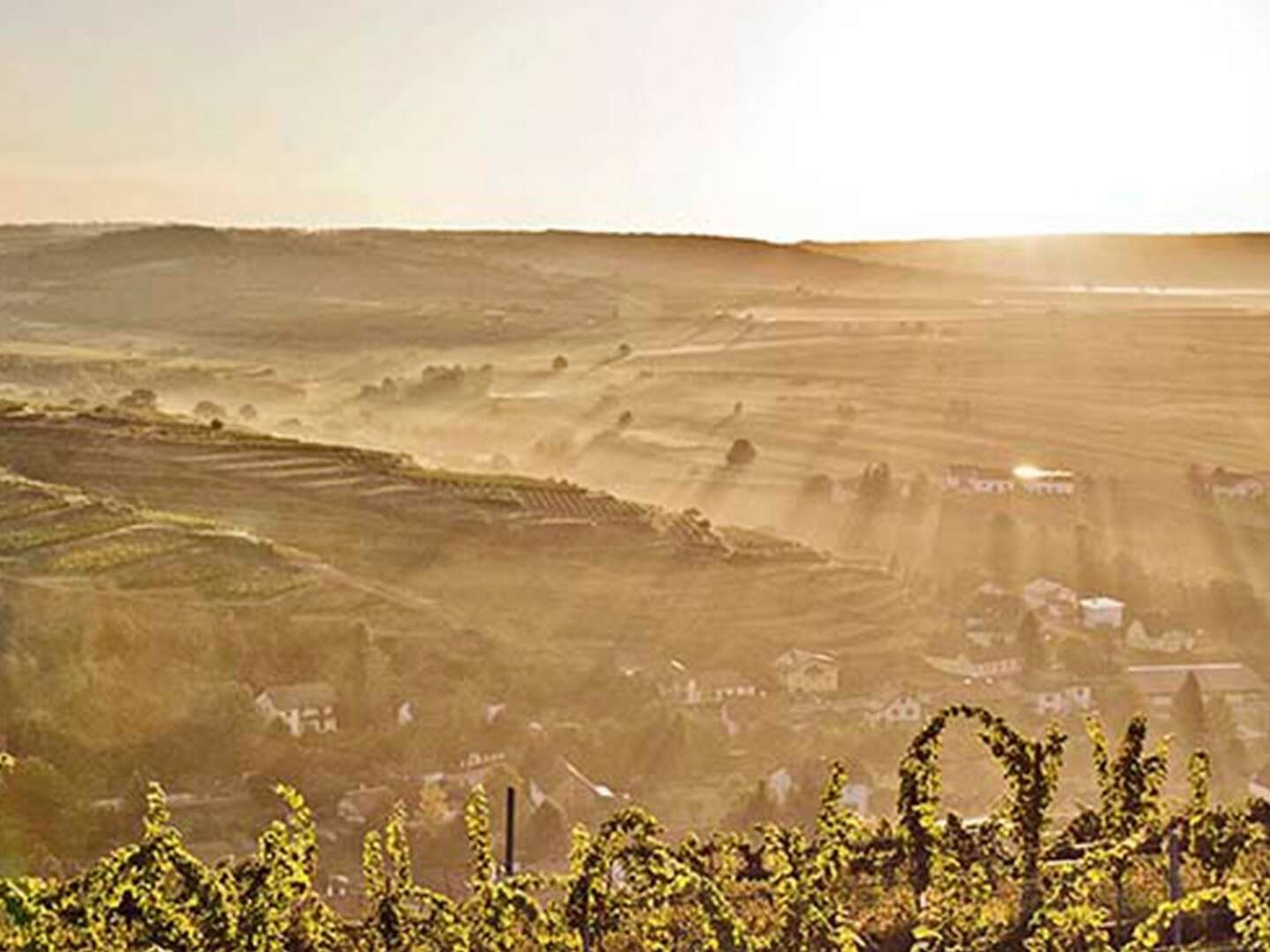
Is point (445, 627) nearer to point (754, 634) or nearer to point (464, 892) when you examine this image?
point (754, 634)

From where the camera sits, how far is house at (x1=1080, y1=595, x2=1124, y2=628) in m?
37.9

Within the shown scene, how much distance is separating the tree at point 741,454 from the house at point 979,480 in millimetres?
8416

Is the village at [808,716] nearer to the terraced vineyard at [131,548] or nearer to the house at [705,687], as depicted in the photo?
the house at [705,687]

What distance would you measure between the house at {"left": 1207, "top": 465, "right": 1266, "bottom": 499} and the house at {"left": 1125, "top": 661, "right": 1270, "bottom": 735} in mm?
19629

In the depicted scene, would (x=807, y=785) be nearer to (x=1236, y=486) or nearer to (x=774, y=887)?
(x=774, y=887)

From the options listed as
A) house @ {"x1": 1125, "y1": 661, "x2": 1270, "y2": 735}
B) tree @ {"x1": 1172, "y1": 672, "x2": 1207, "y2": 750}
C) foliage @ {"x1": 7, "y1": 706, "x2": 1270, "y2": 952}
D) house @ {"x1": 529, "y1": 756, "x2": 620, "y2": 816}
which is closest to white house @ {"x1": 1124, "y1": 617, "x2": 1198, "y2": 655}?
house @ {"x1": 1125, "y1": 661, "x2": 1270, "y2": 735}

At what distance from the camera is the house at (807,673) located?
33906mm

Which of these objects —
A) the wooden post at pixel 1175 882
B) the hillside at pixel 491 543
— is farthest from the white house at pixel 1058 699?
the wooden post at pixel 1175 882

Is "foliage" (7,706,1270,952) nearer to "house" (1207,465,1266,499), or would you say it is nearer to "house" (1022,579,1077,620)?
"house" (1022,579,1077,620)

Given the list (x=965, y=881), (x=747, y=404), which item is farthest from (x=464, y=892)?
(x=747, y=404)

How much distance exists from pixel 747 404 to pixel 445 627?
43.6 meters

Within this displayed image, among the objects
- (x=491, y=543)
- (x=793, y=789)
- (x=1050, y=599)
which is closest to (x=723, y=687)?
(x=793, y=789)

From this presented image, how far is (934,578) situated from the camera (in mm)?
43469

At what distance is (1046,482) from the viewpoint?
55781mm
